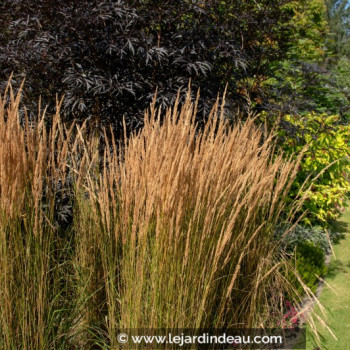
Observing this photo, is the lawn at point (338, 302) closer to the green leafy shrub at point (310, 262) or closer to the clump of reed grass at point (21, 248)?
the green leafy shrub at point (310, 262)

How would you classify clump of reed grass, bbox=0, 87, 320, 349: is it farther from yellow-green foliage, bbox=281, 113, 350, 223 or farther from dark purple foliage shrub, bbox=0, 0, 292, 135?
yellow-green foliage, bbox=281, 113, 350, 223

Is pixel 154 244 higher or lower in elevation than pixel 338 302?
higher

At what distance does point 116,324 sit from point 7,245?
0.82 metres

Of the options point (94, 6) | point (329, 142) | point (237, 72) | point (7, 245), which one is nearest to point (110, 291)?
point (7, 245)

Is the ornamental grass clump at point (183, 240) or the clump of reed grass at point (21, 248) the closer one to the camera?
the ornamental grass clump at point (183, 240)

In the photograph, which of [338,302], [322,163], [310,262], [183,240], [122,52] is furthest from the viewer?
[322,163]

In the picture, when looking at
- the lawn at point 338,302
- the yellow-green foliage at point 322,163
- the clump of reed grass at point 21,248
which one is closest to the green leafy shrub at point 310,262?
the lawn at point 338,302

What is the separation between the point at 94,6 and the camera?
13.3 feet

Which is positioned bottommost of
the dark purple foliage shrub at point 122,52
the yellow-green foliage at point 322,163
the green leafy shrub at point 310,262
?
the green leafy shrub at point 310,262

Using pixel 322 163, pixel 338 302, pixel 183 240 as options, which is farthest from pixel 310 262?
pixel 183 240

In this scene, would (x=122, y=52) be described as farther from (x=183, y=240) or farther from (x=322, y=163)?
(x=322, y=163)

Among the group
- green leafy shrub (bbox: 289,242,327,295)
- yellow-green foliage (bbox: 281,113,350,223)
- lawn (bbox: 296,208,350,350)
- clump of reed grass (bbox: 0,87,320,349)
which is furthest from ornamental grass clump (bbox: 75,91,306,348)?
yellow-green foliage (bbox: 281,113,350,223)

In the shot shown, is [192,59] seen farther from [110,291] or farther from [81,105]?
[110,291]

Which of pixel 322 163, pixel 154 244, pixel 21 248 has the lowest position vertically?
pixel 322 163
